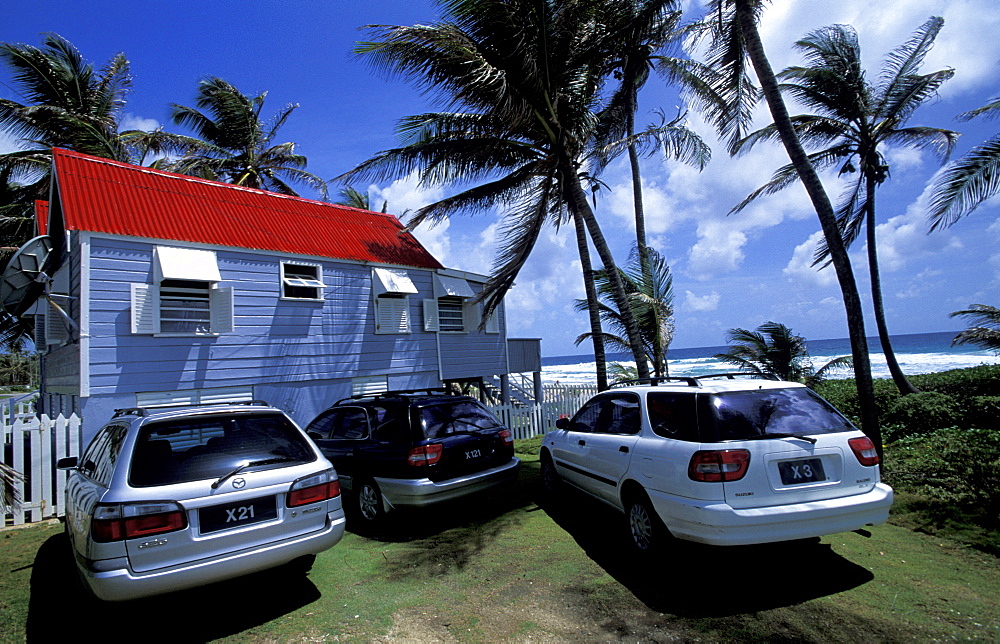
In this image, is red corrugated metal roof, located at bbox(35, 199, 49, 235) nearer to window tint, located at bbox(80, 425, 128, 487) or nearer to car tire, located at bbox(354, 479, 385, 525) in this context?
window tint, located at bbox(80, 425, 128, 487)

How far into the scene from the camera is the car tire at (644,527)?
4.66 m

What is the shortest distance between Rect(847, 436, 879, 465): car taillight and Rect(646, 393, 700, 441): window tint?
1.26 meters

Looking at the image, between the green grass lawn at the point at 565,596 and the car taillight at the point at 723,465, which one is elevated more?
the car taillight at the point at 723,465

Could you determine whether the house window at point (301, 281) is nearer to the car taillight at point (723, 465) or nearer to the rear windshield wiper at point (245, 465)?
the rear windshield wiper at point (245, 465)

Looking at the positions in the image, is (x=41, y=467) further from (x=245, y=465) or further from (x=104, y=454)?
(x=245, y=465)

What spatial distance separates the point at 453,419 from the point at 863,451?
164 inches

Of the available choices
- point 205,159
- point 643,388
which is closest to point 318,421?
point 643,388

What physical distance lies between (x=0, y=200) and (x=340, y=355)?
16.9 metres

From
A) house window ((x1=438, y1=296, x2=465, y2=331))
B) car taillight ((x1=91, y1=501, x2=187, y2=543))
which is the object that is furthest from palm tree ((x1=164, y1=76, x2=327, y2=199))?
car taillight ((x1=91, y1=501, x2=187, y2=543))

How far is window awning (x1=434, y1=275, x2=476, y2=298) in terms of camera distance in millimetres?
15164

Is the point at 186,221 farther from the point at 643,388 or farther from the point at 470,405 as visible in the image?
the point at 643,388

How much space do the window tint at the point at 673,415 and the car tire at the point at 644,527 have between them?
65 cm

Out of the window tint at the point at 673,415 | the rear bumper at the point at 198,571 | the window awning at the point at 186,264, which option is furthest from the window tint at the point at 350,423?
the window awning at the point at 186,264

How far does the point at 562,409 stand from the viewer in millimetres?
15539
